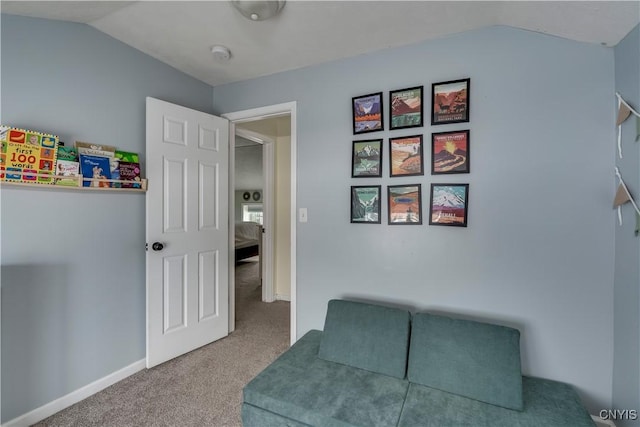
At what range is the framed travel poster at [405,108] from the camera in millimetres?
1899

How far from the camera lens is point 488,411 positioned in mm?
1266

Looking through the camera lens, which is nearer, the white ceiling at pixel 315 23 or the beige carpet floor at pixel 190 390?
the white ceiling at pixel 315 23

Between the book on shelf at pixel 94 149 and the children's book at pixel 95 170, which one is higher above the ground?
the book on shelf at pixel 94 149

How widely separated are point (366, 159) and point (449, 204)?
65 cm

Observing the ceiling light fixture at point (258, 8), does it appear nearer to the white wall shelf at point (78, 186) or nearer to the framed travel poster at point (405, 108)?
the framed travel poster at point (405, 108)

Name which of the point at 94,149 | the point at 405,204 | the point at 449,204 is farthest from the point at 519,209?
the point at 94,149

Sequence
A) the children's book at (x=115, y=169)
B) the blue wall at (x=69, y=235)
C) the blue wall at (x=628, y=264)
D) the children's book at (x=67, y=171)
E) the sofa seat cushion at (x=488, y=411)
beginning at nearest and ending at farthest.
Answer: the sofa seat cushion at (x=488, y=411)
the blue wall at (x=628, y=264)
the blue wall at (x=69, y=235)
the children's book at (x=67, y=171)
the children's book at (x=115, y=169)

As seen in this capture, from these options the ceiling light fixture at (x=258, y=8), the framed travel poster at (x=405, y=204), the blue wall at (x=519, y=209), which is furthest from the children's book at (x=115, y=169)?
the framed travel poster at (x=405, y=204)

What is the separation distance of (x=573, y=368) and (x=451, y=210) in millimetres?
1095

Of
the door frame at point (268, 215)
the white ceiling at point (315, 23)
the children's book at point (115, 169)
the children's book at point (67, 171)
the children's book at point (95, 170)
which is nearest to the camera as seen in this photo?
the white ceiling at point (315, 23)

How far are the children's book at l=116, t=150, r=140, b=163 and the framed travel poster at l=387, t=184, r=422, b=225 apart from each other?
1.87m

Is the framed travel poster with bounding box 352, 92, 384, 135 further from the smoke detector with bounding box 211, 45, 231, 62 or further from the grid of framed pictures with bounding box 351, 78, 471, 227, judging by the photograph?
the smoke detector with bounding box 211, 45, 231, 62

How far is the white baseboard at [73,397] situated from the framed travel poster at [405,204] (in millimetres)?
Answer: 2202

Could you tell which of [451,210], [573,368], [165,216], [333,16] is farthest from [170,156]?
[573,368]
